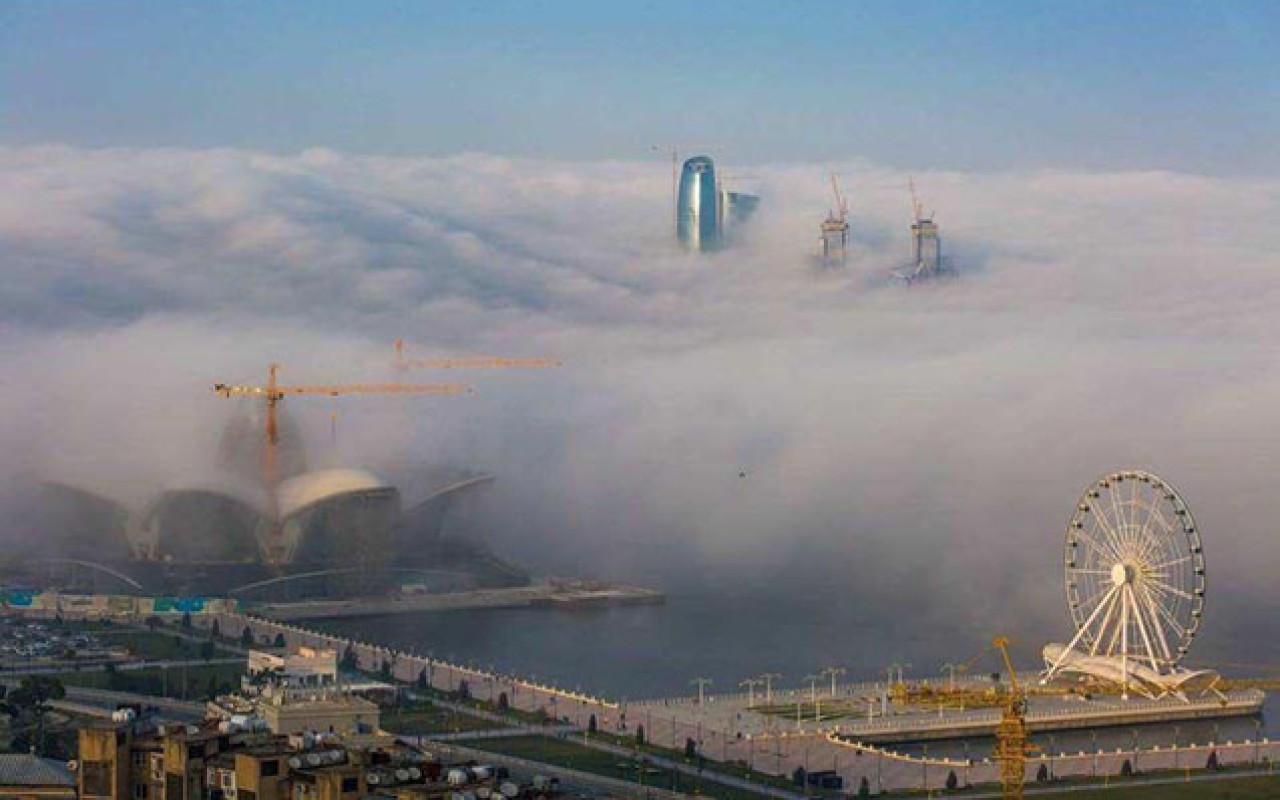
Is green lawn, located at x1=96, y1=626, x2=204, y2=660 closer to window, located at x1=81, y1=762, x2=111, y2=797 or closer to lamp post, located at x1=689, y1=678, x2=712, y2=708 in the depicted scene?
lamp post, located at x1=689, y1=678, x2=712, y2=708

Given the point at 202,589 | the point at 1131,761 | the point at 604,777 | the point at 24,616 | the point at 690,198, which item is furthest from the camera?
the point at 690,198

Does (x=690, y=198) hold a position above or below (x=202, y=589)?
above

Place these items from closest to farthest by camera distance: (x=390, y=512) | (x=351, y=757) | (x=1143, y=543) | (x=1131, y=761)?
(x=351, y=757) < (x=1131, y=761) < (x=1143, y=543) < (x=390, y=512)

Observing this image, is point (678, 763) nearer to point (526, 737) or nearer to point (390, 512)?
point (526, 737)

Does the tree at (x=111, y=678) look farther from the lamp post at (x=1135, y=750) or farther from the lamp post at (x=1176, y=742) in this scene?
the lamp post at (x=1176, y=742)

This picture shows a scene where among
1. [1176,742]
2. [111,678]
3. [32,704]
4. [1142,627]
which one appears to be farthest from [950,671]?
[32,704]

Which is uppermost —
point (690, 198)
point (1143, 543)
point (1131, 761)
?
point (690, 198)

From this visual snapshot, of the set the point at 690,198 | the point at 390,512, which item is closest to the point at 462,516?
the point at 390,512

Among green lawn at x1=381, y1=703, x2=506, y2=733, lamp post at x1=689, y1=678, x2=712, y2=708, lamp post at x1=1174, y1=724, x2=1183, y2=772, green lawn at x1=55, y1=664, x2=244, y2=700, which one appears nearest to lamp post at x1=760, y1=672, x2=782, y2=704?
lamp post at x1=689, y1=678, x2=712, y2=708
